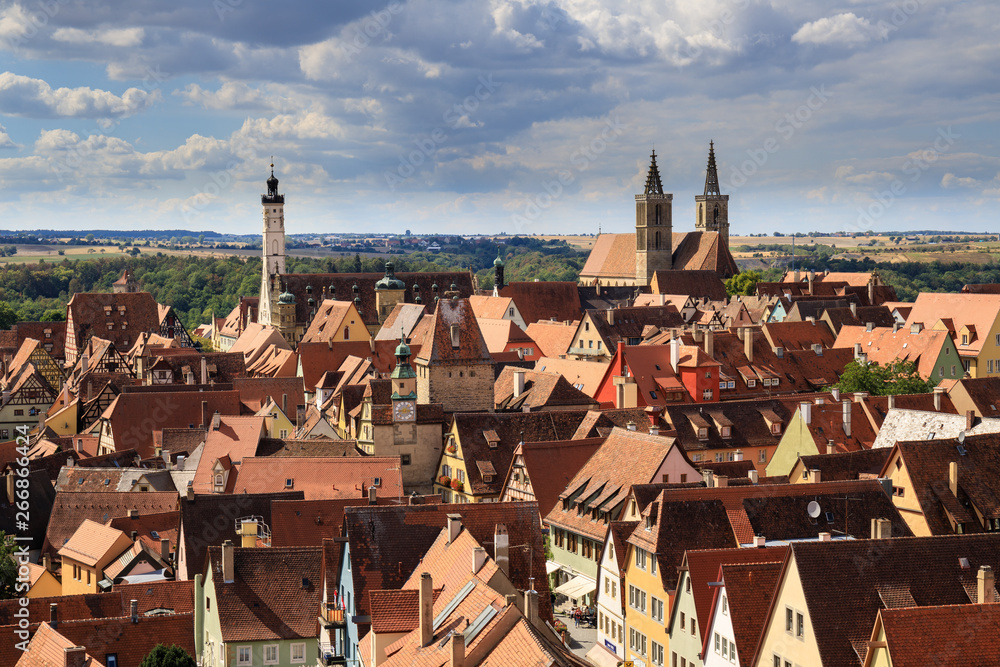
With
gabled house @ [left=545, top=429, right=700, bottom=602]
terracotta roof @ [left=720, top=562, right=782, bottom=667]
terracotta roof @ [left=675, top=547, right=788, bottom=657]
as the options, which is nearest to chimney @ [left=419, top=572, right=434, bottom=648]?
terracotta roof @ [left=720, top=562, right=782, bottom=667]

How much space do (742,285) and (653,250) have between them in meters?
20.7

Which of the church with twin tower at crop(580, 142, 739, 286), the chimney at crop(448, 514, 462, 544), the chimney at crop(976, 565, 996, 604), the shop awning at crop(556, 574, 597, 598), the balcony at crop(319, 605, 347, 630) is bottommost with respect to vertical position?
the shop awning at crop(556, 574, 597, 598)

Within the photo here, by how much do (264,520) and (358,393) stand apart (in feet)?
84.8

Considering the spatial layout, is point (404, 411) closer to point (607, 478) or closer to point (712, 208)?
point (607, 478)

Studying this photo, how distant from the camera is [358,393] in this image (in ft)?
260

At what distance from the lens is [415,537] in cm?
4022

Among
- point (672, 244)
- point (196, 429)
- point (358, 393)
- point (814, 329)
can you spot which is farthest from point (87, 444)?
point (672, 244)

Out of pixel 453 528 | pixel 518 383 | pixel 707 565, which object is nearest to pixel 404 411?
pixel 518 383

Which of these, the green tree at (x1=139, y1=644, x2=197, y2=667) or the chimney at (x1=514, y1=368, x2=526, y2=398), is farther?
the chimney at (x1=514, y1=368, x2=526, y2=398)

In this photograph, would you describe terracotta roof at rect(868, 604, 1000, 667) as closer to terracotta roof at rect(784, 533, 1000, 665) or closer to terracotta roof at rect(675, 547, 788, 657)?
terracotta roof at rect(784, 533, 1000, 665)

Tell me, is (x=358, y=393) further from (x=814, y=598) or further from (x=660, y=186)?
(x=660, y=186)

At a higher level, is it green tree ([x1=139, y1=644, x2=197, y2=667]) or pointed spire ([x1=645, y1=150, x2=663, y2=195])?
pointed spire ([x1=645, y1=150, x2=663, y2=195])

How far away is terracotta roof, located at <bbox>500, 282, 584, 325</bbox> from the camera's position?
139375 millimetres

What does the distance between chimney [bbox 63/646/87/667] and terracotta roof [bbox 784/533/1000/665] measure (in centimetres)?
1966
